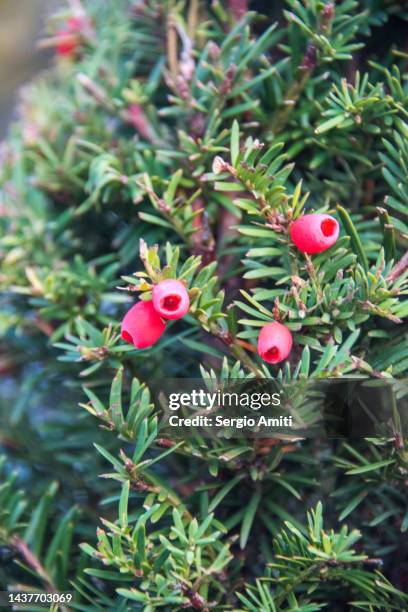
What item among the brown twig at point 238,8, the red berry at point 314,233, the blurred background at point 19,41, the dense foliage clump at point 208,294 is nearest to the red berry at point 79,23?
the dense foliage clump at point 208,294

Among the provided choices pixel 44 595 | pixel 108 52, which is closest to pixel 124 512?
pixel 44 595

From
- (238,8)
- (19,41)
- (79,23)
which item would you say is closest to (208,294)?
(238,8)

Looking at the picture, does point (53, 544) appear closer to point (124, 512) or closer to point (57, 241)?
point (124, 512)

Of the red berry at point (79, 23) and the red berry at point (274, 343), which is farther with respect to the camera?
the red berry at point (79, 23)

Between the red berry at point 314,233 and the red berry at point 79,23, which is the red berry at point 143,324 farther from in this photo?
the red berry at point 79,23

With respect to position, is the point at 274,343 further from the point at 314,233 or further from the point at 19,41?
the point at 19,41

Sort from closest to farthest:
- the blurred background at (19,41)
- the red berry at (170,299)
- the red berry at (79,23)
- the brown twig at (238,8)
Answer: the red berry at (170,299)
the brown twig at (238,8)
the red berry at (79,23)
the blurred background at (19,41)
